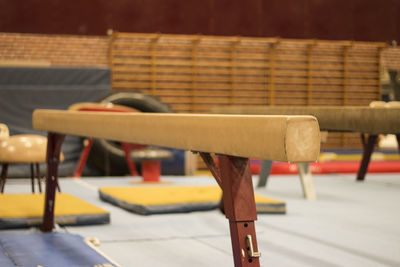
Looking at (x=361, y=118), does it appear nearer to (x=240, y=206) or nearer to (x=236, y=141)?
(x=240, y=206)

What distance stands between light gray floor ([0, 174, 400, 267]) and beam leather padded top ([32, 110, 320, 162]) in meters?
1.00

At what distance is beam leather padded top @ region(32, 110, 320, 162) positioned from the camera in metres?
1.39

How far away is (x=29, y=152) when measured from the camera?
488cm

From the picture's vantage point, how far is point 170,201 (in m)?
4.83

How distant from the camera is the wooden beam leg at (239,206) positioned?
1.76m

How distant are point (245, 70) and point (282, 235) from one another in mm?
7514

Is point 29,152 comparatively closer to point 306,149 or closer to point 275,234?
point 275,234

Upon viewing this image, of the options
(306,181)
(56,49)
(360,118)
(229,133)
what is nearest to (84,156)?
(56,49)

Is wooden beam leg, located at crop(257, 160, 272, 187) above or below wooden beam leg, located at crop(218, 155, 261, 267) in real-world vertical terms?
below

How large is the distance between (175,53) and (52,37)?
2.22m

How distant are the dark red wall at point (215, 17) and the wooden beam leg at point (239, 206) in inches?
370

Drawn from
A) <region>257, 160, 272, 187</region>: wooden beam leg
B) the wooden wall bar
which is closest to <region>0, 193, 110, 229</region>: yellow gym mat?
<region>257, 160, 272, 187</region>: wooden beam leg

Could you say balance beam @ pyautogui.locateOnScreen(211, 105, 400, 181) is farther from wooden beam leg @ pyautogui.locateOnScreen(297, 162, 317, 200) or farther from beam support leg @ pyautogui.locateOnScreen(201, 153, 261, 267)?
wooden beam leg @ pyautogui.locateOnScreen(297, 162, 317, 200)

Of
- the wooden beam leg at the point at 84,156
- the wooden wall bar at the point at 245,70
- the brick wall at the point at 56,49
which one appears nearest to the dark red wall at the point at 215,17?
the brick wall at the point at 56,49
